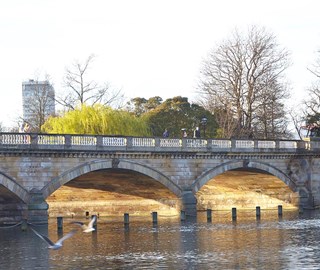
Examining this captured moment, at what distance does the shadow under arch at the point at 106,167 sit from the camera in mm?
50562

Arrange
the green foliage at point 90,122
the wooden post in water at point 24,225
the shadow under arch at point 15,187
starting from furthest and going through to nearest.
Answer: the green foliage at point 90,122 < the wooden post in water at point 24,225 < the shadow under arch at point 15,187

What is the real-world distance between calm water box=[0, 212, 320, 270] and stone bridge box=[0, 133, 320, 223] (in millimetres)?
2678

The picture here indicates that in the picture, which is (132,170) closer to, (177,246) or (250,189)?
(177,246)

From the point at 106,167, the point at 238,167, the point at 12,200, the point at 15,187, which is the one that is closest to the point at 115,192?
the point at 238,167

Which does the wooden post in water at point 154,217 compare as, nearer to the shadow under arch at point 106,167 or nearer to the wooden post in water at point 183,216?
the wooden post in water at point 183,216

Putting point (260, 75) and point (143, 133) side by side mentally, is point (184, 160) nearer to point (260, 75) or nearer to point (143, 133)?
point (143, 133)

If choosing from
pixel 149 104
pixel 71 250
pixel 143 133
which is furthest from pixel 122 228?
pixel 149 104

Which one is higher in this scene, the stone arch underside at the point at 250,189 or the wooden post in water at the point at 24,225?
the stone arch underside at the point at 250,189

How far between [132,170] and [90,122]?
1636cm

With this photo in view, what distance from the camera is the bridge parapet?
49812mm

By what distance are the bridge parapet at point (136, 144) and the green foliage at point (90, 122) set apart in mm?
12581

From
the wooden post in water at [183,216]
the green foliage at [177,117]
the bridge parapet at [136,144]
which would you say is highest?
the green foliage at [177,117]

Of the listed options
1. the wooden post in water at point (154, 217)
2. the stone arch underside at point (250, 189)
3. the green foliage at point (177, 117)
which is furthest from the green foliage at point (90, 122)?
the green foliage at point (177, 117)

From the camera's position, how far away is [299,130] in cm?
8938
